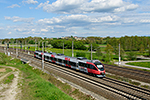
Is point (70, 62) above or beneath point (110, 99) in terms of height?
above

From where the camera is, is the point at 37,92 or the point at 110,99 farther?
the point at 37,92

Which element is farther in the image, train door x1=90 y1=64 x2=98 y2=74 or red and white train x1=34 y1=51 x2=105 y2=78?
train door x1=90 y1=64 x2=98 y2=74

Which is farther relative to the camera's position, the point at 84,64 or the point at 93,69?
the point at 84,64

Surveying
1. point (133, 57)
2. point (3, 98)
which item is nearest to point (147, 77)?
point (3, 98)

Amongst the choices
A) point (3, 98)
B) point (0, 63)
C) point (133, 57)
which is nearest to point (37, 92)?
point (3, 98)

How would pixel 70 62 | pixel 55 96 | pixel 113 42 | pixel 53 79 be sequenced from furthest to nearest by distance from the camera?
pixel 113 42, pixel 70 62, pixel 53 79, pixel 55 96

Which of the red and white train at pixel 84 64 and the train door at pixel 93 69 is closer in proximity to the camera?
the red and white train at pixel 84 64

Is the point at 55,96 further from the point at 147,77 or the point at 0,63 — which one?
the point at 0,63

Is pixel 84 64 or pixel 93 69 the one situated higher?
pixel 84 64

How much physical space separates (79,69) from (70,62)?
15.9ft

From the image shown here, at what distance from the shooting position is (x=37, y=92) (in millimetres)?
18984

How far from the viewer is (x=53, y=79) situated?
27.0 m

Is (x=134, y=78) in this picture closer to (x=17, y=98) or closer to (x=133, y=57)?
(x=17, y=98)

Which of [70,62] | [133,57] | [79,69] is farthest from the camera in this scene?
[133,57]
